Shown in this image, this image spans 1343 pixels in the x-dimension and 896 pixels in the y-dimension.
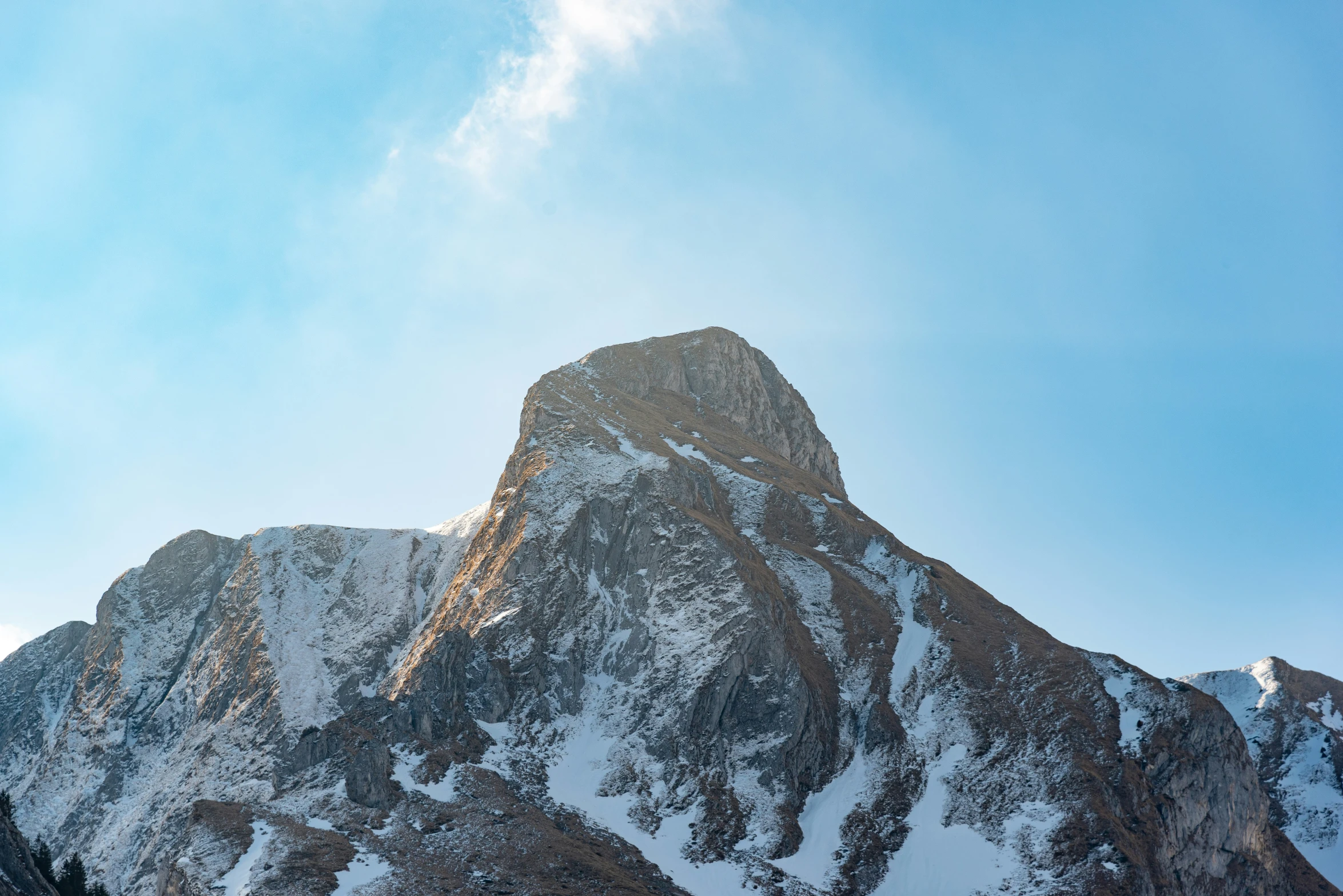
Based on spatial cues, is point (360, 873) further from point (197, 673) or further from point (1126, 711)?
point (197, 673)

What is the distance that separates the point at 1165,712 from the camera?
92.4m

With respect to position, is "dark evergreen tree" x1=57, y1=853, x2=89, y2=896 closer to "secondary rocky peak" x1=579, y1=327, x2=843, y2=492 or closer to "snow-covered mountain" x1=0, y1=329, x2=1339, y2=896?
"snow-covered mountain" x1=0, y1=329, x2=1339, y2=896

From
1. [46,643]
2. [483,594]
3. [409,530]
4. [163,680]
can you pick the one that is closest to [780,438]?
[409,530]

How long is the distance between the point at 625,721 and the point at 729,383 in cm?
8190

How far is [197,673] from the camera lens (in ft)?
419

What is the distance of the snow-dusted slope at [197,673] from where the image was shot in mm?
107875

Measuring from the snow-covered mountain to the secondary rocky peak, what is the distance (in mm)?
18004

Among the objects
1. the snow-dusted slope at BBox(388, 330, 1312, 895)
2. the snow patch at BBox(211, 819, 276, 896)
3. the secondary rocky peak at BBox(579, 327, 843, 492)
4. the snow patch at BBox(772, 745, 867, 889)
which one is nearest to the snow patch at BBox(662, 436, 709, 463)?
the snow-dusted slope at BBox(388, 330, 1312, 895)

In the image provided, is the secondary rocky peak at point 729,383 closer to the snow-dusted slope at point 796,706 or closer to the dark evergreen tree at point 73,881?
the snow-dusted slope at point 796,706

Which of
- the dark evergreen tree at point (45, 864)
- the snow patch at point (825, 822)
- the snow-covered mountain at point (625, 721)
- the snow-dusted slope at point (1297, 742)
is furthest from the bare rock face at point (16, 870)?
the snow-dusted slope at point (1297, 742)

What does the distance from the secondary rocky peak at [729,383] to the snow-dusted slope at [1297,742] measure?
77881 millimetres

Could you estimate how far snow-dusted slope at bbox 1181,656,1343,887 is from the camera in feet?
471

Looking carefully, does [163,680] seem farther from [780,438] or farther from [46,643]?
[780,438]

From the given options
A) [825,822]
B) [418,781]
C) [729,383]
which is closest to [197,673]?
[418,781]
